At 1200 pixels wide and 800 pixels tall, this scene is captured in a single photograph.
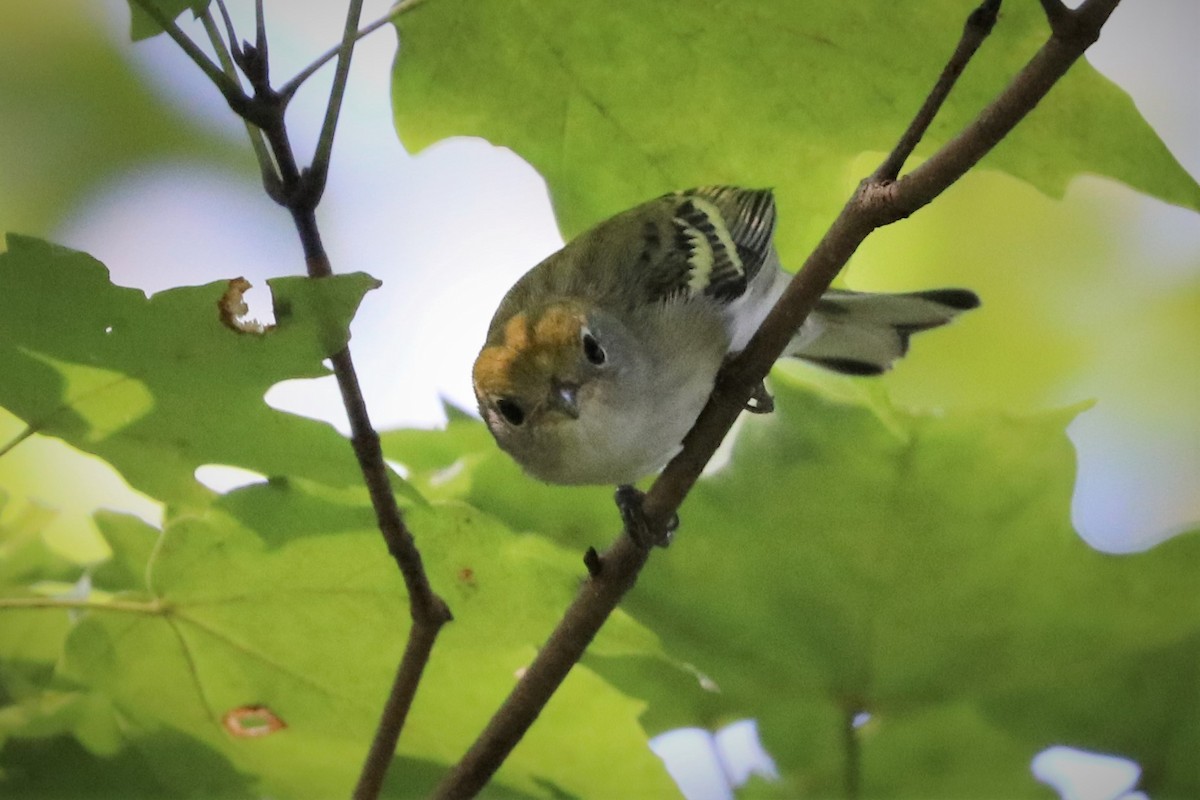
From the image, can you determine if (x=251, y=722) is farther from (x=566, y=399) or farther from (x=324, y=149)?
(x=324, y=149)

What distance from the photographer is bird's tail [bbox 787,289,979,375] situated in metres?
0.98

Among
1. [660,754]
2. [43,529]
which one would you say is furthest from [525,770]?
[43,529]

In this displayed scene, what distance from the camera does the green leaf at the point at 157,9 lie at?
613 mm

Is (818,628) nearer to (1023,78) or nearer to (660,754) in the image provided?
(660,754)

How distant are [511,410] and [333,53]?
257 millimetres

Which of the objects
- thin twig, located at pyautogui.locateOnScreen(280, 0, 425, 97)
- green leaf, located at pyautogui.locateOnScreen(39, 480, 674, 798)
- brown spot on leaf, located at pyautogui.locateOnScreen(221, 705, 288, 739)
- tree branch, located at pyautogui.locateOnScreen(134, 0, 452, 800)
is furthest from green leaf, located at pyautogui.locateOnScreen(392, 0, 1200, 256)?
brown spot on leaf, located at pyautogui.locateOnScreen(221, 705, 288, 739)

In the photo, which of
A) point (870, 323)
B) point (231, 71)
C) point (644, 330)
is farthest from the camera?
point (870, 323)

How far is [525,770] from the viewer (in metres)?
0.89

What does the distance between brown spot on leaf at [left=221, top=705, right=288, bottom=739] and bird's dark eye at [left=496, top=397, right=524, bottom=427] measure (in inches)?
12.3

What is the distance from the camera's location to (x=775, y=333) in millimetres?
642

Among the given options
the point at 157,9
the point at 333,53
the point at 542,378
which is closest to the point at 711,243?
the point at 542,378

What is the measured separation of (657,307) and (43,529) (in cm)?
60

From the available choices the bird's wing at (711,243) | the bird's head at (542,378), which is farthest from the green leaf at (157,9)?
the bird's wing at (711,243)

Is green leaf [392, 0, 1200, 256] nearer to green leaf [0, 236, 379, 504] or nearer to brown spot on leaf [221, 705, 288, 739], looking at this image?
green leaf [0, 236, 379, 504]
